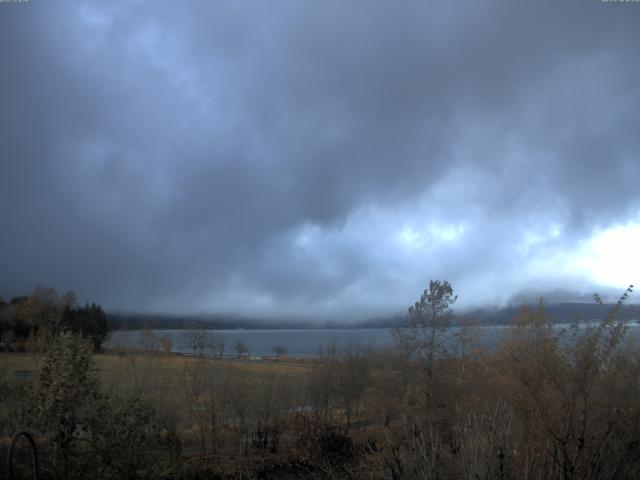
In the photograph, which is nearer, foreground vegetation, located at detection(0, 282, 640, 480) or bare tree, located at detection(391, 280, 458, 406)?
foreground vegetation, located at detection(0, 282, 640, 480)

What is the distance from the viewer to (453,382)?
2203cm

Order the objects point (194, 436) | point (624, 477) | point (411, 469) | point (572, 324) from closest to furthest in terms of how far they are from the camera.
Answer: point (624, 477) < point (411, 469) < point (572, 324) < point (194, 436)

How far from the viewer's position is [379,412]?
25.6 m

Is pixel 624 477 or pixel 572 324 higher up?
pixel 572 324

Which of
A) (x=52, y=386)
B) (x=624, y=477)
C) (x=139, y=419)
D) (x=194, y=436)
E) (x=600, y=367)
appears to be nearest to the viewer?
(x=624, y=477)

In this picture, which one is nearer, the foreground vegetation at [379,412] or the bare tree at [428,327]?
the foreground vegetation at [379,412]

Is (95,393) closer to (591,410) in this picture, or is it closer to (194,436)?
(194,436)

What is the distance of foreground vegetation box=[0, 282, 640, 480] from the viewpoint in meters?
7.28

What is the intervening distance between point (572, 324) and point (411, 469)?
4.29m

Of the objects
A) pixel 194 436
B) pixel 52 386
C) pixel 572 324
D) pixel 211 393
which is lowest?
pixel 194 436

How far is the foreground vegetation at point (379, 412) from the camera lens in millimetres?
7281

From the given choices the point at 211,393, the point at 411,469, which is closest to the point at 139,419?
the point at 211,393

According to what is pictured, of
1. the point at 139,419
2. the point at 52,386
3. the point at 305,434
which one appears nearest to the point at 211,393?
the point at 305,434

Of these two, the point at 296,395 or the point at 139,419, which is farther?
the point at 296,395
